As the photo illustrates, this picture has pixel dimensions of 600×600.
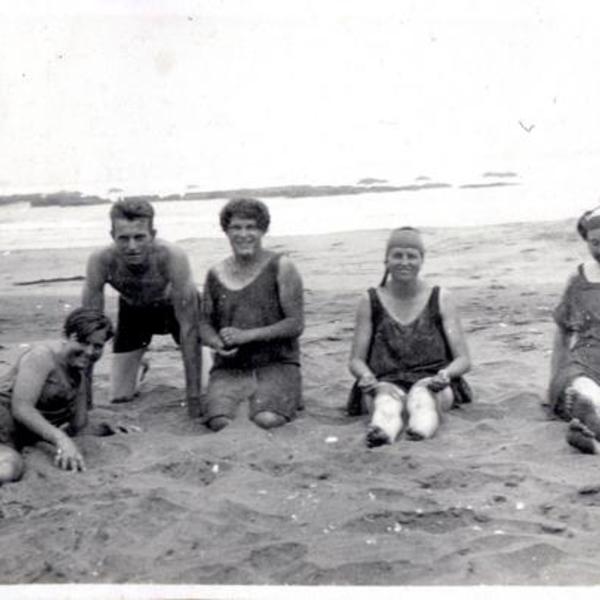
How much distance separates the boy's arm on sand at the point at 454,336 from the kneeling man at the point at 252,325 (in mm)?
527

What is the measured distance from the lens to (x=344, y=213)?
10.5 m

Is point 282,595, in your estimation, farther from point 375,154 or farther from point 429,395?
point 375,154

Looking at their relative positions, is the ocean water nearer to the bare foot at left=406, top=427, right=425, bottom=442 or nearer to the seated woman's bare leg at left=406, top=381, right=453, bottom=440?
the seated woman's bare leg at left=406, top=381, right=453, bottom=440

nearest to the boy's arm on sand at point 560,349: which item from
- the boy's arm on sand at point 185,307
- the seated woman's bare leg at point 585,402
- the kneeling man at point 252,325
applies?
the seated woman's bare leg at point 585,402

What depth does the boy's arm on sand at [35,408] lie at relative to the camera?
2.92m

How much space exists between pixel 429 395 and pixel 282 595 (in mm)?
1246

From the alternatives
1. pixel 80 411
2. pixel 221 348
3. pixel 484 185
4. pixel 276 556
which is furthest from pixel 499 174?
pixel 276 556

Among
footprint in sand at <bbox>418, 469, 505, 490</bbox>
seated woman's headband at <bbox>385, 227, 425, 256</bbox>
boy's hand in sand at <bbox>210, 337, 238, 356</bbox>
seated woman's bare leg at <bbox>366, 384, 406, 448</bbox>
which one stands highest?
seated woman's headband at <bbox>385, 227, 425, 256</bbox>

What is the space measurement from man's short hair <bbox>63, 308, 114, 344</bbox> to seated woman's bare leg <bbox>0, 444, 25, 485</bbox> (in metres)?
0.41

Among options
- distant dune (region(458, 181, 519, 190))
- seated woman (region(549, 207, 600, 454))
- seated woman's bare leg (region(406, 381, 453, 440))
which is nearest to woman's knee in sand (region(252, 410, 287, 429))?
seated woman's bare leg (region(406, 381, 453, 440))

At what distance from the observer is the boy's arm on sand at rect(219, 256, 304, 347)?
3406 mm

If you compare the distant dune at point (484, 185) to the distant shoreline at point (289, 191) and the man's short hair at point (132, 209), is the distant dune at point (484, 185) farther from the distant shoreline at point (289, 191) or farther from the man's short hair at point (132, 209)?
the man's short hair at point (132, 209)

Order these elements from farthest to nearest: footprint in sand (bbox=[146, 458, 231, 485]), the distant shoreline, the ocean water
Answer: the distant shoreline, the ocean water, footprint in sand (bbox=[146, 458, 231, 485])

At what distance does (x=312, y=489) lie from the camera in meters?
2.66
